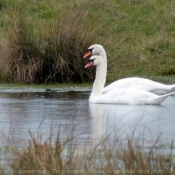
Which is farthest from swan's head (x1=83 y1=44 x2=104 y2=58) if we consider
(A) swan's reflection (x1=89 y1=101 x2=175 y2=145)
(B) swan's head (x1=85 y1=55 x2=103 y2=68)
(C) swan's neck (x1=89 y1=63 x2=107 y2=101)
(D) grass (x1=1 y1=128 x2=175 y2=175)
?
(D) grass (x1=1 y1=128 x2=175 y2=175)

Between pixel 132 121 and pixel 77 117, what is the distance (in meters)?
2.06

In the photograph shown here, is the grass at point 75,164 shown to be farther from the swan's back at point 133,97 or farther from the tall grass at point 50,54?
the tall grass at point 50,54

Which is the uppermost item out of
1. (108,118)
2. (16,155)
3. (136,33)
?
(16,155)

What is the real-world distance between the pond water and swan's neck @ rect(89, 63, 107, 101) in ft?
0.70

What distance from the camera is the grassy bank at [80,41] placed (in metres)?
16.8

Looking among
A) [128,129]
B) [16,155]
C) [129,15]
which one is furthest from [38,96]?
[129,15]

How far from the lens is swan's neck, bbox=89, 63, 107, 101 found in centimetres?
1383

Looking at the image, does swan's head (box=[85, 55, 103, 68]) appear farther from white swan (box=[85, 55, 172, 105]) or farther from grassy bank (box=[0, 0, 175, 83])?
grassy bank (box=[0, 0, 175, 83])

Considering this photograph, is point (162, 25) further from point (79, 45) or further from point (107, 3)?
point (79, 45)

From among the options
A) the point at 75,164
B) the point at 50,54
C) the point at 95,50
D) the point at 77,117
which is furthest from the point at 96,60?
the point at 75,164

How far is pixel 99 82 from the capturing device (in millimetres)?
14391

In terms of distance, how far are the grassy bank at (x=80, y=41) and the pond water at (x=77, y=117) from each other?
3.99 feet

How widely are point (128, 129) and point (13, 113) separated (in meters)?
2.45

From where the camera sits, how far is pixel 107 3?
25953mm
